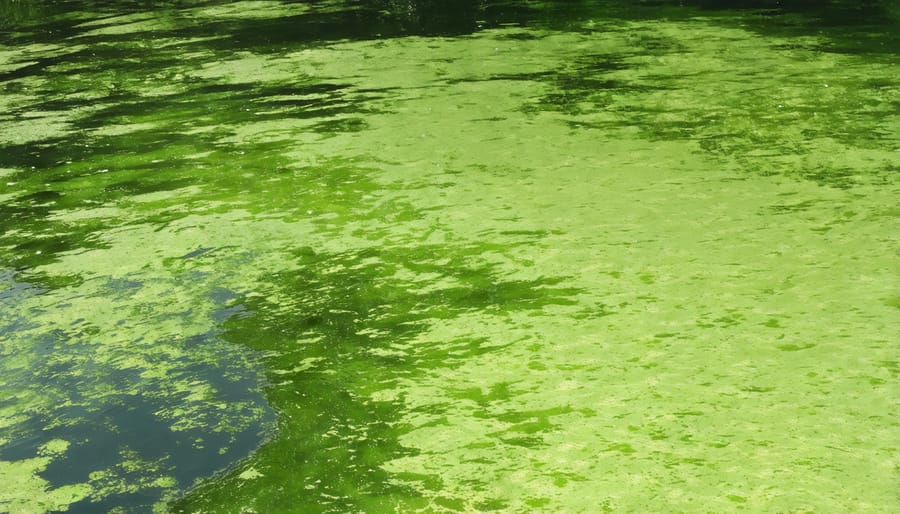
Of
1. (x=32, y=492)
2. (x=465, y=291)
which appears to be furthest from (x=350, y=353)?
(x=32, y=492)

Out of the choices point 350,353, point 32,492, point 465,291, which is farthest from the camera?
point 465,291

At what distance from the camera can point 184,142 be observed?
12.2 feet

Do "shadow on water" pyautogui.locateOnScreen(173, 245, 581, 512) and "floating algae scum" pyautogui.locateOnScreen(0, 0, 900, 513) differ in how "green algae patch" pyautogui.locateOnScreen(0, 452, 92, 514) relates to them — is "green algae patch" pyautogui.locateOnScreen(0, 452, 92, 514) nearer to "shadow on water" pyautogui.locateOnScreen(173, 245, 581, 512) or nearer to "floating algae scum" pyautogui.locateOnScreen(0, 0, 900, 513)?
"floating algae scum" pyautogui.locateOnScreen(0, 0, 900, 513)

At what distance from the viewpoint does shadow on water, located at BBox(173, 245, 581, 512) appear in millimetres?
1622

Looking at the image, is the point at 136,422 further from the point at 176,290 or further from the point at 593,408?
the point at 593,408

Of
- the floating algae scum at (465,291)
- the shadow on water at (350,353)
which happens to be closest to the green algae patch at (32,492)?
the floating algae scum at (465,291)

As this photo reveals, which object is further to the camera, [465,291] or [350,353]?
[465,291]

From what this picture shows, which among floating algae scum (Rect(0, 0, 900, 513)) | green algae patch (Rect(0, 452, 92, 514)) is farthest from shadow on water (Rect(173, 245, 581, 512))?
green algae patch (Rect(0, 452, 92, 514))

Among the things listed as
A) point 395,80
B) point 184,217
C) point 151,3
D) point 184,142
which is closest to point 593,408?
point 184,217

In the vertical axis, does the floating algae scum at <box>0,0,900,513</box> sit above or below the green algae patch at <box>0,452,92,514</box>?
above

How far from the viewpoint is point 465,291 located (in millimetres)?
2275

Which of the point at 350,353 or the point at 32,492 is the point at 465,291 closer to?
the point at 350,353

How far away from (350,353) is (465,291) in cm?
34

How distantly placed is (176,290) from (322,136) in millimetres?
1281
